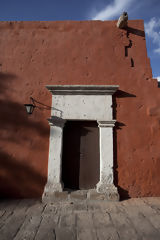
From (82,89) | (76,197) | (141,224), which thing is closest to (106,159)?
(76,197)

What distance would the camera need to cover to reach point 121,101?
3.56m

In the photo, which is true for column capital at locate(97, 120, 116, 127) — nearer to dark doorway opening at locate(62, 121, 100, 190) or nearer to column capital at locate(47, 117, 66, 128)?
dark doorway opening at locate(62, 121, 100, 190)

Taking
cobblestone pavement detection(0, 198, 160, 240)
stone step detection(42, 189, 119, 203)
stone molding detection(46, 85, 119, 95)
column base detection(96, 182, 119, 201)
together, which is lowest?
cobblestone pavement detection(0, 198, 160, 240)

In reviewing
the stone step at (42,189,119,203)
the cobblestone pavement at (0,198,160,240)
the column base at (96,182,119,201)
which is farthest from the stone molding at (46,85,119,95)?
the cobblestone pavement at (0,198,160,240)

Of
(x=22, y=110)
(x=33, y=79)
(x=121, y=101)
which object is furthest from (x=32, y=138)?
(x=121, y=101)

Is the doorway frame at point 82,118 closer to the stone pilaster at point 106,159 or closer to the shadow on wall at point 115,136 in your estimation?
the stone pilaster at point 106,159

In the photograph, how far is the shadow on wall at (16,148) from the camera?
3.24 metres

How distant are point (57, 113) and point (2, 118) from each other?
1.43 metres

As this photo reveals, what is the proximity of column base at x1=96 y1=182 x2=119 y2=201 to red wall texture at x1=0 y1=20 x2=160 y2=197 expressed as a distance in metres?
0.21

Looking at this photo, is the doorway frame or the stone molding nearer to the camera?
the doorway frame

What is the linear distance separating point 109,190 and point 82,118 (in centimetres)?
179

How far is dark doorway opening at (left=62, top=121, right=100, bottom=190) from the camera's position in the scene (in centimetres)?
337

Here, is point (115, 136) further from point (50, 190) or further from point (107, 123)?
point (50, 190)

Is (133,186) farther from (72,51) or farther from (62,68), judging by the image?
(72,51)
